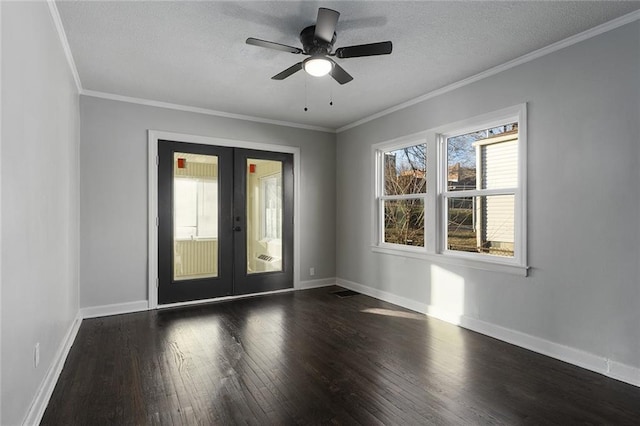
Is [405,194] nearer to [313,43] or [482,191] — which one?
[482,191]

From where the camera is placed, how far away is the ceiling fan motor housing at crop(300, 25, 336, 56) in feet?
8.75

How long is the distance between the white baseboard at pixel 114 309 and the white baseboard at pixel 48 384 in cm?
71

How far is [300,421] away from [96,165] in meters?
3.75

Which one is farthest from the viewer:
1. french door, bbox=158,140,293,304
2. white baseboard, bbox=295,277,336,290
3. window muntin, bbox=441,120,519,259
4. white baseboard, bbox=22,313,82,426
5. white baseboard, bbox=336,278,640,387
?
white baseboard, bbox=295,277,336,290

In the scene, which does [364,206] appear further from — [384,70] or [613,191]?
[613,191]

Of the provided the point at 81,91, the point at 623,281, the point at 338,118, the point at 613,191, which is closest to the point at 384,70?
the point at 338,118

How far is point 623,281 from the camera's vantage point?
2664mm

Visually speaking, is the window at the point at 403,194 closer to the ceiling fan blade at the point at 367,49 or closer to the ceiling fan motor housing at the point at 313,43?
the ceiling fan blade at the point at 367,49

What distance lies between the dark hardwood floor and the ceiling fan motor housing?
97.6 inches

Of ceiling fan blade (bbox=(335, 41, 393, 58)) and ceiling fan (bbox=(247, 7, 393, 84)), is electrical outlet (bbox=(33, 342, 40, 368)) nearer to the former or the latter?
ceiling fan (bbox=(247, 7, 393, 84))

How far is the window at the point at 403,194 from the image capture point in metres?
4.56

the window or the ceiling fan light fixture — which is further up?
the ceiling fan light fixture

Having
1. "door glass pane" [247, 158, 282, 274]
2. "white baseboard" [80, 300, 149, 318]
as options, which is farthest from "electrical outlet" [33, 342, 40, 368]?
"door glass pane" [247, 158, 282, 274]

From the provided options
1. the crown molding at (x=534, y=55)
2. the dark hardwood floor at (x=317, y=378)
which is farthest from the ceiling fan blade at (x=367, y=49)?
the dark hardwood floor at (x=317, y=378)
